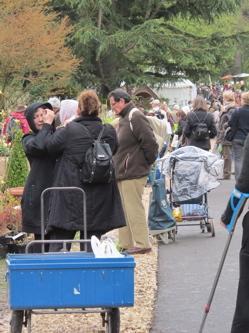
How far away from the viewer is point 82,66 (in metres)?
38.4

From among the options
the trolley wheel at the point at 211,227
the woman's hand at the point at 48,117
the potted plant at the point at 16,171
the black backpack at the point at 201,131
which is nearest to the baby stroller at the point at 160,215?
the trolley wheel at the point at 211,227

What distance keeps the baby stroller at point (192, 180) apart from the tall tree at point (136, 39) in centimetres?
2437

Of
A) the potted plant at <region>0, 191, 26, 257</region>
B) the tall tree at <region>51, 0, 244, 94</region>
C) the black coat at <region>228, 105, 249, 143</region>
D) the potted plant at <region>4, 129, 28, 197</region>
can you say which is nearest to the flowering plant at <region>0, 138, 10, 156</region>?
the black coat at <region>228, 105, 249, 143</region>

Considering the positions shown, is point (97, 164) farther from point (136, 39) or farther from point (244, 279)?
point (136, 39)

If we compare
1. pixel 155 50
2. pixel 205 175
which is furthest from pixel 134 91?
pixel 205 175

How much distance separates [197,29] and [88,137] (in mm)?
51568

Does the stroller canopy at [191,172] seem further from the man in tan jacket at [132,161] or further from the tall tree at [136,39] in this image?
the tall tree at [136,39]

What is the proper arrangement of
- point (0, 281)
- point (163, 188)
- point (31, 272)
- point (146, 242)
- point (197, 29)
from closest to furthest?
point (31, 272) → point (0, 281) → point (146, 242) → point (163, 188) → point (197, 29)

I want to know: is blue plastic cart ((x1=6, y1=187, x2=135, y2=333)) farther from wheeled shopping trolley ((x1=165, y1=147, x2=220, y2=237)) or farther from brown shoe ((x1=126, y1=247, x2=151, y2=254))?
wheeled shopping trolley ((x1=165, y1=147, x2=220, y2=237))

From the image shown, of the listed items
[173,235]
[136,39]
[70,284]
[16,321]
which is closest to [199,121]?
[173,235]

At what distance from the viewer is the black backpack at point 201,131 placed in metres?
16.8

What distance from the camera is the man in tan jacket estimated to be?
404 inches

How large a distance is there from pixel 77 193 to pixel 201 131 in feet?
31.4

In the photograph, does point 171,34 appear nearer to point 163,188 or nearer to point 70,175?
point 163,188
